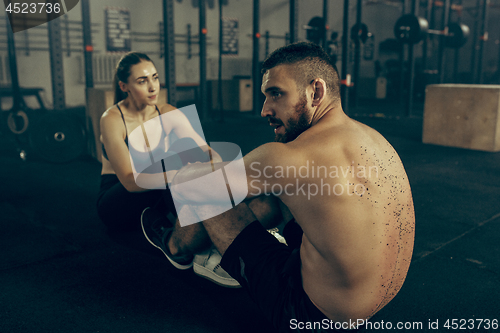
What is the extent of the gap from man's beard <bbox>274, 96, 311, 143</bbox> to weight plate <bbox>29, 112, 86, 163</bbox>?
2.96 metres

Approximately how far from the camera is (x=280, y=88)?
963 millimetres

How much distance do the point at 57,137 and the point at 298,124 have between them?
10.2 ft

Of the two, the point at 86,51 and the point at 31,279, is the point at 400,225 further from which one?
the point at 86,51

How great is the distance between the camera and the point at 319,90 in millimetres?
965

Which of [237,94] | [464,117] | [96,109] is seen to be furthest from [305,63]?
[237,94]

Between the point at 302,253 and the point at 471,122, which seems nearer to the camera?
the point at 302,253

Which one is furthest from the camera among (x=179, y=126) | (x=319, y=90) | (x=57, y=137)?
(x=57, y=137)

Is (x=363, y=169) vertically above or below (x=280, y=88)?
below

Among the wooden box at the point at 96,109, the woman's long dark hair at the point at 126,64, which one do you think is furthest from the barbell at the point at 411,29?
the woman's long dark hair at the point at 126,64

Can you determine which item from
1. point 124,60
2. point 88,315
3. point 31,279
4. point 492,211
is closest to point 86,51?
point 124,60

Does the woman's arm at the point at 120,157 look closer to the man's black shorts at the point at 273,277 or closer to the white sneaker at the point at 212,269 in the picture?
the white sneaker at the point at 212,269

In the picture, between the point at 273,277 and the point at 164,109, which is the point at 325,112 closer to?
the point at 273,277

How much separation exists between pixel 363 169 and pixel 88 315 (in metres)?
0.95

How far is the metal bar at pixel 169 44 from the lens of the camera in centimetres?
510
